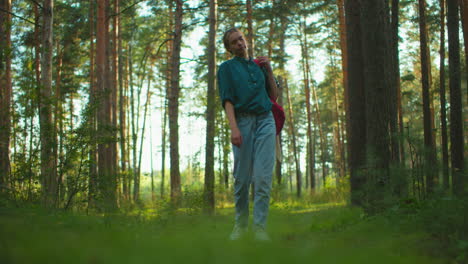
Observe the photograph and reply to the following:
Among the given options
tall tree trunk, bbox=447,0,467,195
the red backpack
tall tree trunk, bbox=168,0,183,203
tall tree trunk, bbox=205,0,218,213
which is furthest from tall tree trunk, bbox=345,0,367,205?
tall tree trunk, bbox=168,0,183,203

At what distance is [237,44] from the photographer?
4.58m

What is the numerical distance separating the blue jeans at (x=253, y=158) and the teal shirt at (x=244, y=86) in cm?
11

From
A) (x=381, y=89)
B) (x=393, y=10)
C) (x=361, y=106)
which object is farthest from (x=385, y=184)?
(x=393, y=10)

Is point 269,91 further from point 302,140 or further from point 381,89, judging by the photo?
point 302,140

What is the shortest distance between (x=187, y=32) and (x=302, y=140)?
35767 millimetres

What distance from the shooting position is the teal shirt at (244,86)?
4426mm

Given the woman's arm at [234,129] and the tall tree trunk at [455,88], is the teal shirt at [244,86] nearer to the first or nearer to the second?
the woman's arm at [234,129]

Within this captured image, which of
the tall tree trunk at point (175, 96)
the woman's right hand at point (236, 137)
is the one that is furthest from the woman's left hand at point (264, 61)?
the tall tree trunk at point (175, 96)

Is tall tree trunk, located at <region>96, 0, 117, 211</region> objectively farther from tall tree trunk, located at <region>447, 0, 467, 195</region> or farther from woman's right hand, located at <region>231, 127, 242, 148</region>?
tall tree trunk, located at <region>447, 0, 467, 195</region>

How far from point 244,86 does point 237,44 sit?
1.64ft

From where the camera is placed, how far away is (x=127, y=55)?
32219mm

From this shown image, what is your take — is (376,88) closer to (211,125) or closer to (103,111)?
(211,125)

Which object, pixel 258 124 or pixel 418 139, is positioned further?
pixel 418 139

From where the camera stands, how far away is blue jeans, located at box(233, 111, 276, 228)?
4250 mm
